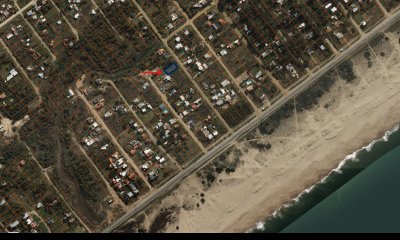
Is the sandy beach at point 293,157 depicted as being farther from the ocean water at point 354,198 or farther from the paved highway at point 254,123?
the ocean water at point 354,198

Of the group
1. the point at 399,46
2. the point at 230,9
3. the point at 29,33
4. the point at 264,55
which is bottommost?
the point at 399,46

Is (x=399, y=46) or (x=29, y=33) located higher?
(x=29, y=33)

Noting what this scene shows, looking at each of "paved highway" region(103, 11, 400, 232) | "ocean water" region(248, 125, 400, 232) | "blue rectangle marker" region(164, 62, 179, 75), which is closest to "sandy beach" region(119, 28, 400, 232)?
"paved highway" region(103, 11, 400, 232)

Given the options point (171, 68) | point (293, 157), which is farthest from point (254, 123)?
point (171, 68)

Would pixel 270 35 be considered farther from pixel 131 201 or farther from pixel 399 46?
pixel 131 201

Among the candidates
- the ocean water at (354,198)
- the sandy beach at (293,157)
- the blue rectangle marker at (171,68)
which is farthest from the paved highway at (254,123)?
the blue rectangle marker at (171,68)

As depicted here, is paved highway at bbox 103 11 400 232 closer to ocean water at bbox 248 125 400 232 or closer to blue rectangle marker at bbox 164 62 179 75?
ocean water at bbox 248 125 400 232
